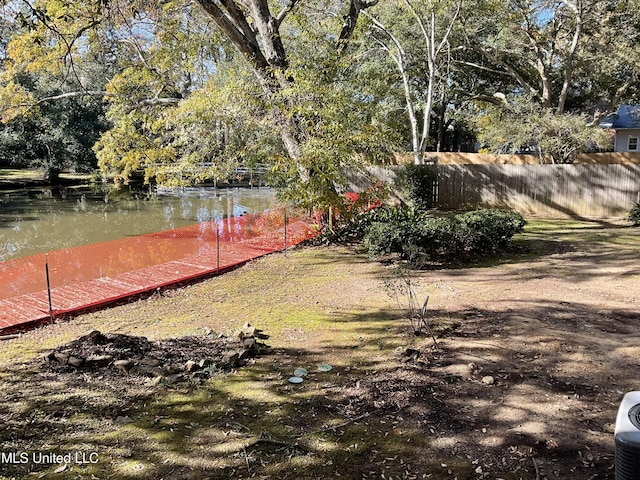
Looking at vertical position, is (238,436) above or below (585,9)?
below

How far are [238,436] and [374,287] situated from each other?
454 centimetres

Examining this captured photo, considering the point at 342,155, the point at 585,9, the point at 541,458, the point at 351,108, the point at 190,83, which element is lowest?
the point at 541,458

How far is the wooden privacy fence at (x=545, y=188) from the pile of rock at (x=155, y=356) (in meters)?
13.5

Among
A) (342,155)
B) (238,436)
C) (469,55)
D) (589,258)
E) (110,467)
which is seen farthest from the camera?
(469,55)

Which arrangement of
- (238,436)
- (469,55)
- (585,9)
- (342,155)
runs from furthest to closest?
(469,55)
(585,9)
(342,155)
(238,436)

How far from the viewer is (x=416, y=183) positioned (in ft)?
54.3

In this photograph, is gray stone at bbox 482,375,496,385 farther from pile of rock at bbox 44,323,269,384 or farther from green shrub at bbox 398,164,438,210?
green shrub at bbox 398,164,438,210

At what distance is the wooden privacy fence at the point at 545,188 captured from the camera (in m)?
14.4

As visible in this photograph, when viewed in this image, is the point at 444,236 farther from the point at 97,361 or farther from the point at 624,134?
the point at 624,134

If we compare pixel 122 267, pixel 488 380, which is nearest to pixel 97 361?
pixel 488 380

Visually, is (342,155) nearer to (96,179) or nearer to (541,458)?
(541,458)

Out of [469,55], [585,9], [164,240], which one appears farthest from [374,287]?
[469,55]

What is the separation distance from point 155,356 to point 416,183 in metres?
13.4

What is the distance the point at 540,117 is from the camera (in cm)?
1617
